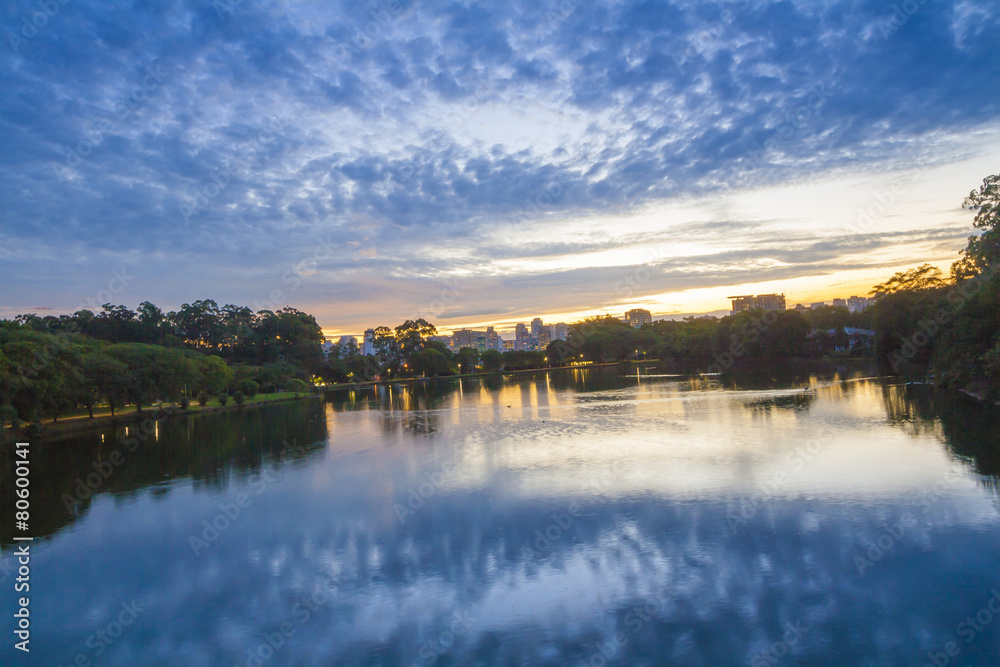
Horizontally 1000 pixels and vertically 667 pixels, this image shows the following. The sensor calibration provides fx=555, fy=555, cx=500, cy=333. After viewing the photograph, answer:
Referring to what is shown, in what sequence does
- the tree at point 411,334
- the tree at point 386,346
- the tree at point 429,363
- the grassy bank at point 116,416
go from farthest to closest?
1. the tree at point 411,334
2. the tree at point 386,346
3. the tree at point 429,363
4. the grassy bank at point 116,416

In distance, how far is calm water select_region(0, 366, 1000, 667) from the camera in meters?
6.61

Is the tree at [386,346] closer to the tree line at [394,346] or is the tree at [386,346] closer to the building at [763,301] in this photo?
the tree line at [394,346]

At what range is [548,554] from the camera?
9047mm

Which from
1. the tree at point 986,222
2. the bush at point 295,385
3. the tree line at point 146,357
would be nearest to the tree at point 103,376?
the tree line at point 146,357

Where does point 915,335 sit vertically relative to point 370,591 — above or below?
above

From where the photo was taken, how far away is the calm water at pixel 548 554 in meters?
6.61

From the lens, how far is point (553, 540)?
31.6 ft

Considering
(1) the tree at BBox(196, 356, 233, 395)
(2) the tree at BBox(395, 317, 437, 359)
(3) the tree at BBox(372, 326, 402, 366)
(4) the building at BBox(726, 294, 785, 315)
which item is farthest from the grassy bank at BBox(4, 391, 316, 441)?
(4) the building at BBox(726, 294, 785, 315)

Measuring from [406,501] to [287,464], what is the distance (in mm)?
7699

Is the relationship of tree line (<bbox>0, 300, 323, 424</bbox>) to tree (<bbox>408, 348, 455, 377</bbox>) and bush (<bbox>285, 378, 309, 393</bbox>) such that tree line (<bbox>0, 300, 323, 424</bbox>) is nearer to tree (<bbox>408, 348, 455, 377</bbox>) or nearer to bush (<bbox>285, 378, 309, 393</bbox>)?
bush (<bbox>285, 378, 309, 393</bbox>)

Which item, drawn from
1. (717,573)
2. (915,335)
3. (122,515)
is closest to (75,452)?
(122,515)

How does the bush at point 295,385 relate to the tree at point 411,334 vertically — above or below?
below

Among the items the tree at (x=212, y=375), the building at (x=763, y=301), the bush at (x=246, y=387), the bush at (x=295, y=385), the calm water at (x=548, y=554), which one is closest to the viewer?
the calm water at (x=548, y=554)

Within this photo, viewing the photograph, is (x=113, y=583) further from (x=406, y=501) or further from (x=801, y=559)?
(x=801, y=559)
